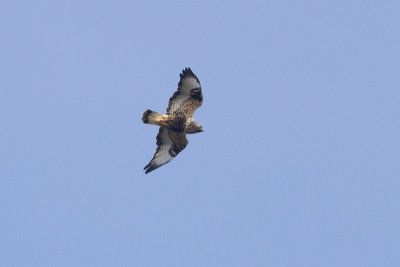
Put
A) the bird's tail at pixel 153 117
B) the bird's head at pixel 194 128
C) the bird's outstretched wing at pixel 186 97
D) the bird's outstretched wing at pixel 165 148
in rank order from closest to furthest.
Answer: the bird's outstretched wing at pixel 186 97 < the bird's tail at pixel 153 117 < the bird's head at pixel 194 128 < the bird's outstretched wing at pixel 165 148

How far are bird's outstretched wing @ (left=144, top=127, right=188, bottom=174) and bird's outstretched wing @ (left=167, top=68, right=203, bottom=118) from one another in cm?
84

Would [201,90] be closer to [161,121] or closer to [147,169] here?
[161,121]

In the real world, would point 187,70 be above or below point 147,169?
above

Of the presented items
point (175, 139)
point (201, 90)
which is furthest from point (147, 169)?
point (201, 90)

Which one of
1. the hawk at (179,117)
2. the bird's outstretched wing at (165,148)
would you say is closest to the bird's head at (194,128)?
the hawk at (179,117)

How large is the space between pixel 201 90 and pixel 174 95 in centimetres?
71

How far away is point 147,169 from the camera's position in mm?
22766

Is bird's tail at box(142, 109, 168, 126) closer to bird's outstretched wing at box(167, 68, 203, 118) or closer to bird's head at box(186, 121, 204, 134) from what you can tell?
bird's outstretched wing at box(167, 68, 203, 118)

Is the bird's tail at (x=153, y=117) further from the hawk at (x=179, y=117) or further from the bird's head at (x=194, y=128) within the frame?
the bird's head at (x=194, y=128)

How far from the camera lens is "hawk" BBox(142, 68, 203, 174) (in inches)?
858

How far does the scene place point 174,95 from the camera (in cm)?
2192

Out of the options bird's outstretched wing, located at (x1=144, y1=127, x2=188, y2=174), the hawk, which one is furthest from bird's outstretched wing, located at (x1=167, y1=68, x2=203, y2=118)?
bird's outstretched wing, located at (x1=144, y1=127, x2=188, y2=174)

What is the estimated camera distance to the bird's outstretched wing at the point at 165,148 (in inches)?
895

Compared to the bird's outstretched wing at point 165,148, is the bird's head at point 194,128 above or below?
above
